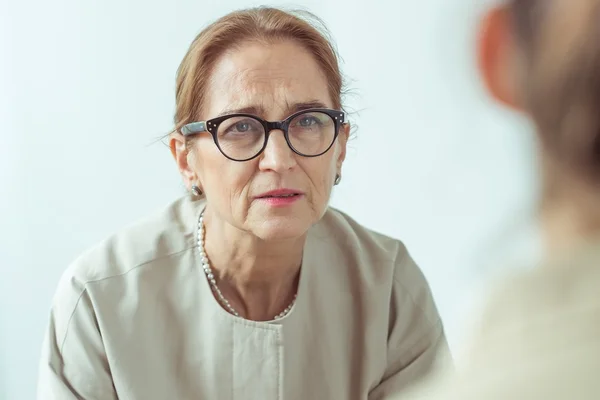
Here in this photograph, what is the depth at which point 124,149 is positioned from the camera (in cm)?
196

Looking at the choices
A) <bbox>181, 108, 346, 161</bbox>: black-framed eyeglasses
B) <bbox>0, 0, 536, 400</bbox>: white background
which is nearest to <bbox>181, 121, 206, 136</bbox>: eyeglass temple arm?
<bbox>181, 108, 346, 161</bbox>: black-framed eyeglasses

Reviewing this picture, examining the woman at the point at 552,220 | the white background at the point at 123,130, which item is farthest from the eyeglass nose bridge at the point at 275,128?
the woman at the point at 552,220

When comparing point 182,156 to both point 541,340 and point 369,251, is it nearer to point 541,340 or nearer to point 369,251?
point 369,251

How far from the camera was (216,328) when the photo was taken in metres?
1.36

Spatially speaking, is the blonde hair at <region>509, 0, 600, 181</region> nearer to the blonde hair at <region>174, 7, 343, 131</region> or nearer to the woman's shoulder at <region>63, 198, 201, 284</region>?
the blonde hair at <region>174, 7, 343, 131</region>

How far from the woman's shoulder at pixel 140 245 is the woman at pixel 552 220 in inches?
39.4

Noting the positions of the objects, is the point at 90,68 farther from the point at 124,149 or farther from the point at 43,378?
the point at 43,378

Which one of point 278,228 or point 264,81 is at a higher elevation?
point 264,81

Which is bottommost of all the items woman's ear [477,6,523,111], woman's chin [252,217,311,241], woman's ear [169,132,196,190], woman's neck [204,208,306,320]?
woman's neck [204,208,306,320]

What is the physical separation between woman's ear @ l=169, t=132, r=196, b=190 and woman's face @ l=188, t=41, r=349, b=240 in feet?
0.27

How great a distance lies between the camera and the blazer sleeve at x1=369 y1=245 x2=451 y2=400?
1438mm

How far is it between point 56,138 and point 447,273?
110 centimetres

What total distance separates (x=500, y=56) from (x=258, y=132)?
851mm

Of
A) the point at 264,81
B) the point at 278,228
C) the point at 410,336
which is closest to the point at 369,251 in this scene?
the point at 410,336
